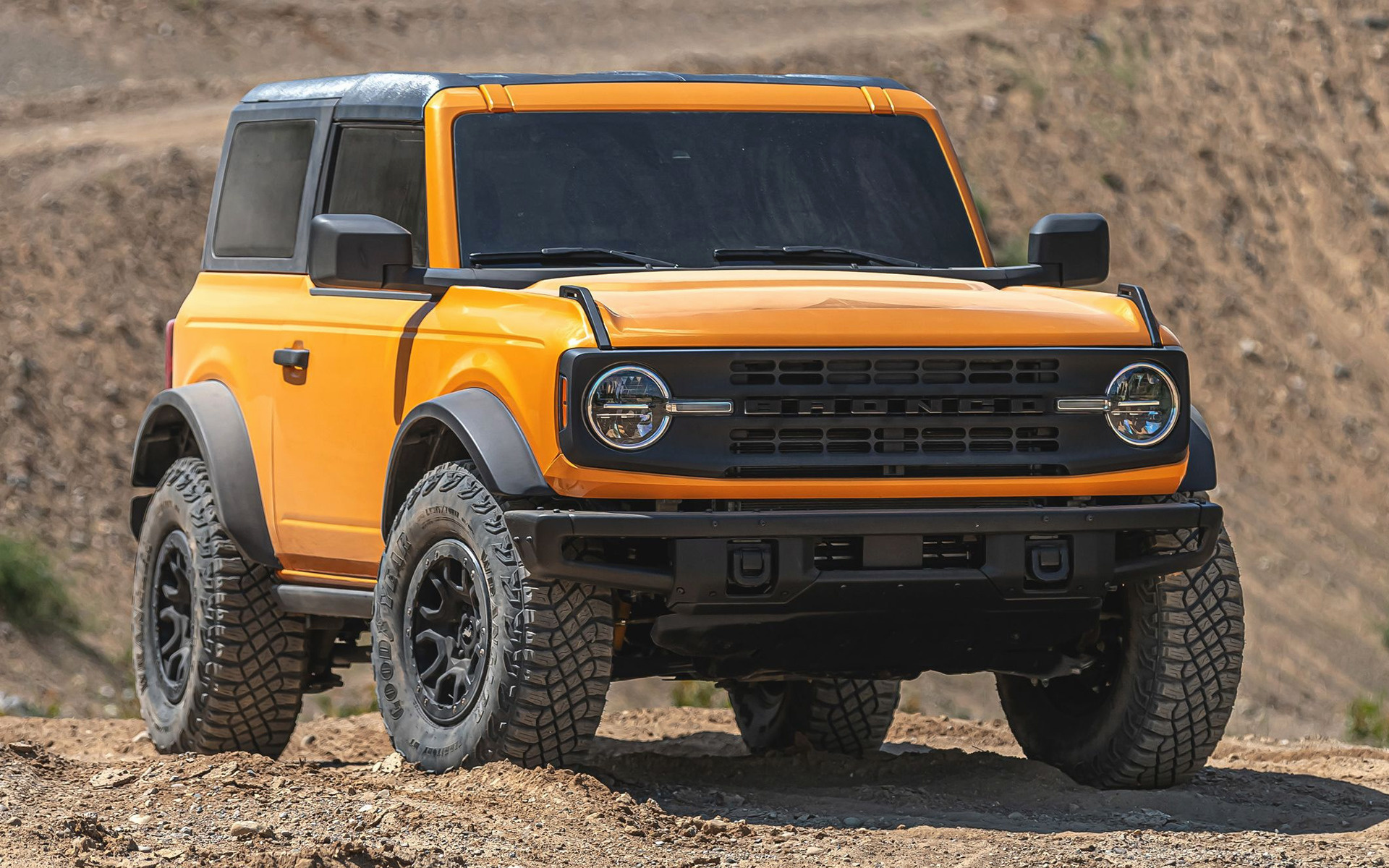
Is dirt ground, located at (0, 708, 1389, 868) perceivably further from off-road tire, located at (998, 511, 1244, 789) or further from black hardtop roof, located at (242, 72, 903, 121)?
black hardtop roof, located at (242, 72, 903, 121)

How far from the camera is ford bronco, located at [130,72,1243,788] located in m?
5.77

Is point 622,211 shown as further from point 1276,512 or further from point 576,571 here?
point 1276,512

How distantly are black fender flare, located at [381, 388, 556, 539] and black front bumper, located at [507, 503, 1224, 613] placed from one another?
0.10 metres

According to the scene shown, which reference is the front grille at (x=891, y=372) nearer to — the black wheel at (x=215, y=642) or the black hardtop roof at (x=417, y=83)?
the black hardtop roof at (x=417, y=83)

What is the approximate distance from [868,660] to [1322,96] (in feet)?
83.7

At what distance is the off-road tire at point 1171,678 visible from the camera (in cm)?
655

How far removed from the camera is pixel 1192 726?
668cm

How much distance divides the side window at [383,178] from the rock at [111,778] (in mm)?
1833

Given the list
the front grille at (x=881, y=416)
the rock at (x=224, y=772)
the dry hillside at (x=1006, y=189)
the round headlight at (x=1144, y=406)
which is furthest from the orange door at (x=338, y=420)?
the dry hillside at (x=1006, y=189)

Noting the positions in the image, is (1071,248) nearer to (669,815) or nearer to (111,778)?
(669,815)

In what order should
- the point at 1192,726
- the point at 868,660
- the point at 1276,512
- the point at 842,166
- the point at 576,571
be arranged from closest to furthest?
the point at 576,571, the point at 868,660, the point at 1192,726, the point at 842,166, the point at 1276,512

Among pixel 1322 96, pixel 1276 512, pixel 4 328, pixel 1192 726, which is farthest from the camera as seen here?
pixel 1322 96

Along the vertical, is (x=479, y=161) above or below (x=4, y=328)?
above

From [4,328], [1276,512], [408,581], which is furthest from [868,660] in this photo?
[1276,512]
